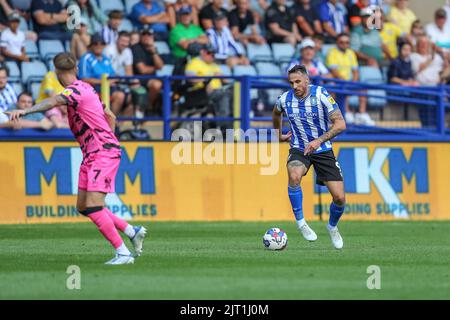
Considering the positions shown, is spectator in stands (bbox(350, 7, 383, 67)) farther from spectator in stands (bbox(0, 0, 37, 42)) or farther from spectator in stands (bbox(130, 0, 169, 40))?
spectator in stands (bbox(0, 0, 37, 42))

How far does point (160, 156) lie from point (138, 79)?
1573 millimetres

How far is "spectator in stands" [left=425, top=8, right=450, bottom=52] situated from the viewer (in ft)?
91.2

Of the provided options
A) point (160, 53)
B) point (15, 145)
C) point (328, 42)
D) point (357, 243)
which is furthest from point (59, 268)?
point (328, 42)

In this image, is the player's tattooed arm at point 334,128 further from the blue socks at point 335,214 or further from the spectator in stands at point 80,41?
the spectator in stands at point 80,41

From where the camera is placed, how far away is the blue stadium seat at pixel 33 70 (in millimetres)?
22719

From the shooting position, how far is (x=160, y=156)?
21.8 m

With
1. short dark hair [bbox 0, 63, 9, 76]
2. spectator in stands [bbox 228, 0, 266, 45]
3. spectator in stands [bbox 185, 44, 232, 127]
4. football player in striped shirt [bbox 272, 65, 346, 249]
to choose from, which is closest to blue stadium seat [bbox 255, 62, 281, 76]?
spectator in stands [bbox 228, 0, 266, 45]

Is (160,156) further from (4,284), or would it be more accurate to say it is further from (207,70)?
(4,284)

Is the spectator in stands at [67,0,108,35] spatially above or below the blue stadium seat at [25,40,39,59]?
above

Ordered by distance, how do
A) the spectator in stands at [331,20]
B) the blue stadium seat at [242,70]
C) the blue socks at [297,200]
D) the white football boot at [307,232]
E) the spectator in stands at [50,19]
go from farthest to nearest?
1. the spectator in stands at [331,20]
2. the blue stadium seat at [242,70]
3. the spectator in stands at [50,19]
4. the white football boot at [307,232]
5. the blue socks at [297,200]

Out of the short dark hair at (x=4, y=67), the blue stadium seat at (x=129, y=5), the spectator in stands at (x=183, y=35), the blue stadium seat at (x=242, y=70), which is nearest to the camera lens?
the short dark hair at (x=4, y=67)

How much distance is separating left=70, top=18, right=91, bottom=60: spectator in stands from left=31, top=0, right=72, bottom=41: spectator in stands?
0.54 meters

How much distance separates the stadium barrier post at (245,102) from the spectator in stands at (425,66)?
595 cm

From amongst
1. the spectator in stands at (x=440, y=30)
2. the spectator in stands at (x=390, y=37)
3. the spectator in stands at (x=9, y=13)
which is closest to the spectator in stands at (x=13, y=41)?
the spectator in stands at (x=9, y=13)
